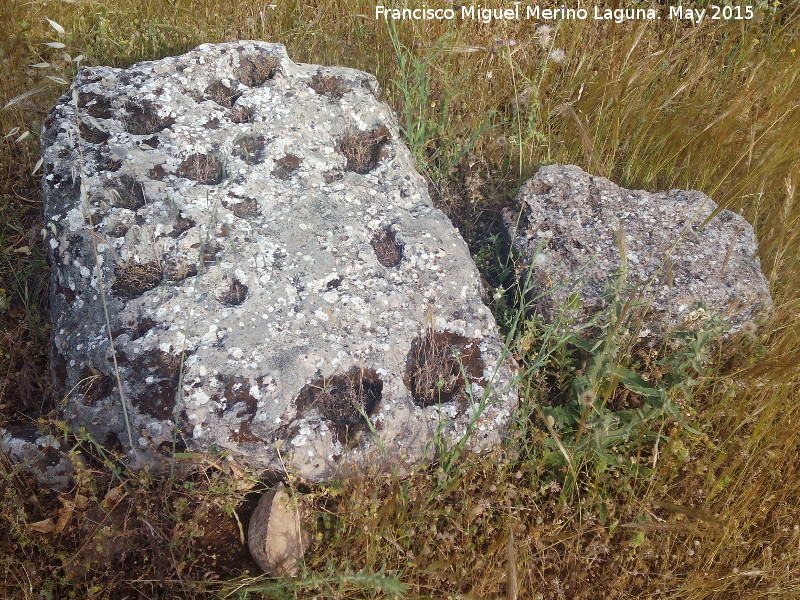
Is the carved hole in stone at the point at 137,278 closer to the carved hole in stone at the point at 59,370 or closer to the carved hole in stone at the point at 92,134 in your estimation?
the carved hole in stone at the point at 59,370

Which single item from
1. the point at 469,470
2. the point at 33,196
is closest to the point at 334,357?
the point at 469,470

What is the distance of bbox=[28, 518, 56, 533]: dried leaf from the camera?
6.64 ft

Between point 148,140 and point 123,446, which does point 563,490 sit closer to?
point 123,446

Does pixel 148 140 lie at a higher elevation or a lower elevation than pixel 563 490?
higher

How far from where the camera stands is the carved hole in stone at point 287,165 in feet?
8.89

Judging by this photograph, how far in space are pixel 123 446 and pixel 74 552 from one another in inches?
14.7

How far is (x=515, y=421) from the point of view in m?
2.30

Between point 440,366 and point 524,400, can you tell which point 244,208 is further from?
point 524,400

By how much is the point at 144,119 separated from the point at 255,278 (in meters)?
1.06

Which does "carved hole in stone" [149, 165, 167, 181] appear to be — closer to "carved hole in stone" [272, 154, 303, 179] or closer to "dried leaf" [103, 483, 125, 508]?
"carved hole in stone" [272, 154, 303, 179]

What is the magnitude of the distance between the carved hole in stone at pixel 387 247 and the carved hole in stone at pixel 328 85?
923 mm

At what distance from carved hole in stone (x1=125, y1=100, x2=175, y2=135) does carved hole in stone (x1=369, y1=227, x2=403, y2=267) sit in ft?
3.64

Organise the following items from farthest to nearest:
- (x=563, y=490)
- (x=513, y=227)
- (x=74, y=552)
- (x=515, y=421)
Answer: (x=513, y=227), (x=515, y=421), (x=563, y=490), (x=74, y=552)

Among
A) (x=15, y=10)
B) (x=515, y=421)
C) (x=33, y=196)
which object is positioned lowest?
Result: (x=515, y=421)
